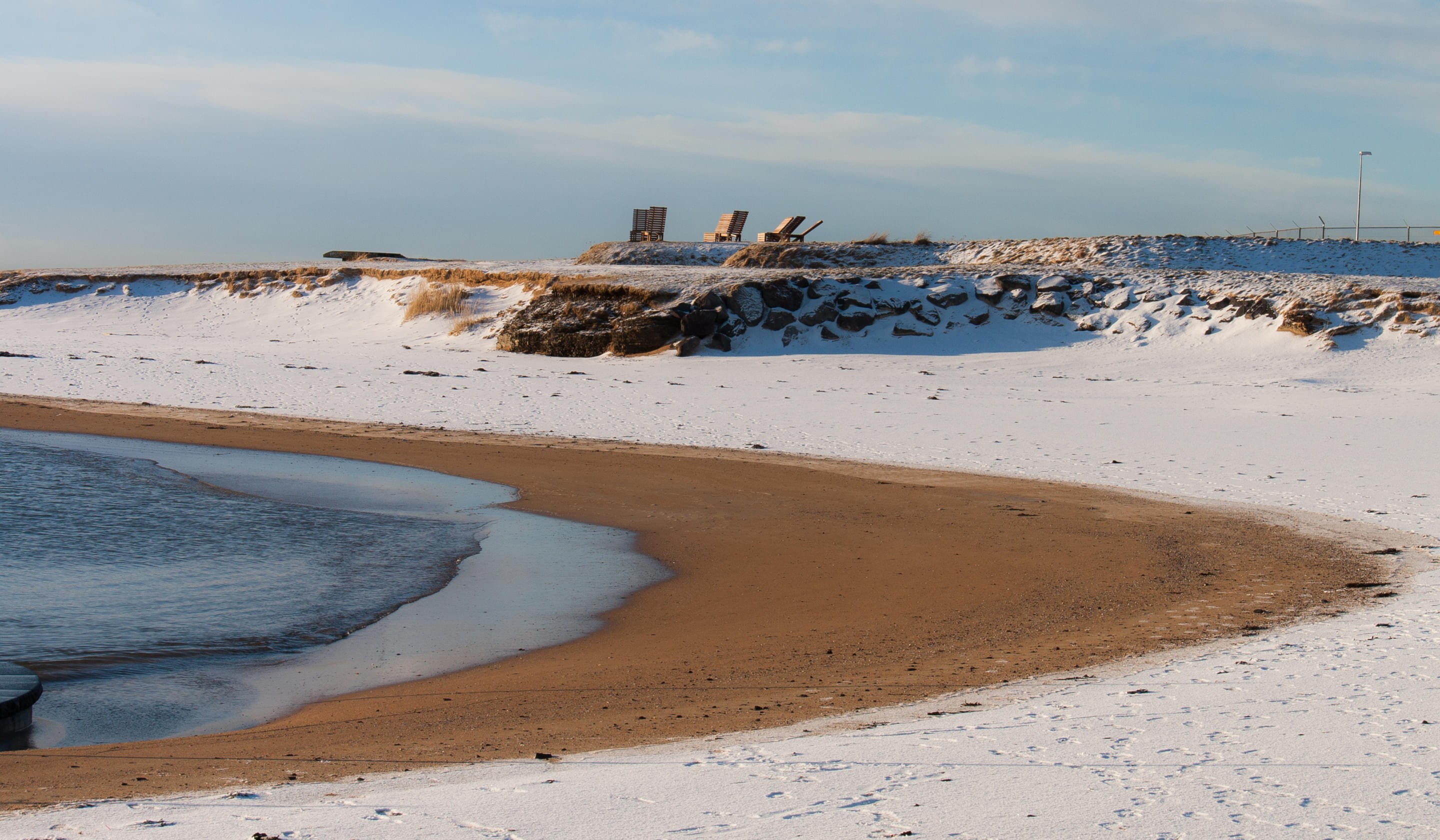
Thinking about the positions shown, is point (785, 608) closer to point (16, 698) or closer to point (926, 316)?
point (16, 698)

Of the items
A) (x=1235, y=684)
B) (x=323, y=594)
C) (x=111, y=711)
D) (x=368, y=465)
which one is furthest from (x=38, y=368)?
(x=1235, y=684)

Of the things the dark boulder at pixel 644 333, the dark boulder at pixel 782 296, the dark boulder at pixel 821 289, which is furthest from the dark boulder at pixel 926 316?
the dark boulder at pixel 644 333

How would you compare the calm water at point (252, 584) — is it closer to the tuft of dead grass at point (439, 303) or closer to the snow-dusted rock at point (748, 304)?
the snow-dusted rock at point (748, 304)

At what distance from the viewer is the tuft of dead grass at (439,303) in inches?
1029

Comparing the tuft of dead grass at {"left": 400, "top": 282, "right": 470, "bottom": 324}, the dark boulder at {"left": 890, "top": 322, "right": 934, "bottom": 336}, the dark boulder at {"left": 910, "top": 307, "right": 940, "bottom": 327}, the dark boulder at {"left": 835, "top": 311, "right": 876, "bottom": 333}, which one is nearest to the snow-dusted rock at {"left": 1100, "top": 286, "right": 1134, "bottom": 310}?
the dark boulder at {"left": 910, "top": 307, "right": 940, "bottom": 327}

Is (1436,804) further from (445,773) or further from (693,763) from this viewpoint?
(445,773)

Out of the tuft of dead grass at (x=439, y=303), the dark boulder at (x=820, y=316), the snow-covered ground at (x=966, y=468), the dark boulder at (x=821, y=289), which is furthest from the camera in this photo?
the tuft of dead grass at (x=439, y=303)

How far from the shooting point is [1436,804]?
11.1 feet

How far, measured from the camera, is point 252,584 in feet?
24.8

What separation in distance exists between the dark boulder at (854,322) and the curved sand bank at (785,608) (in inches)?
414

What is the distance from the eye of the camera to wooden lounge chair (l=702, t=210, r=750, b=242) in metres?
38.9

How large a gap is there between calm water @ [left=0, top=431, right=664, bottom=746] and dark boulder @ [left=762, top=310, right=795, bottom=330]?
12073mm

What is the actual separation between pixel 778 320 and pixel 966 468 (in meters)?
11.4

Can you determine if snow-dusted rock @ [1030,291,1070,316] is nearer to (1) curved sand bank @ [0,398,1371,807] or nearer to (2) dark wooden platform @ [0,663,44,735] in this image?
(1) curved sand bank @ [0,398,1371,807]
